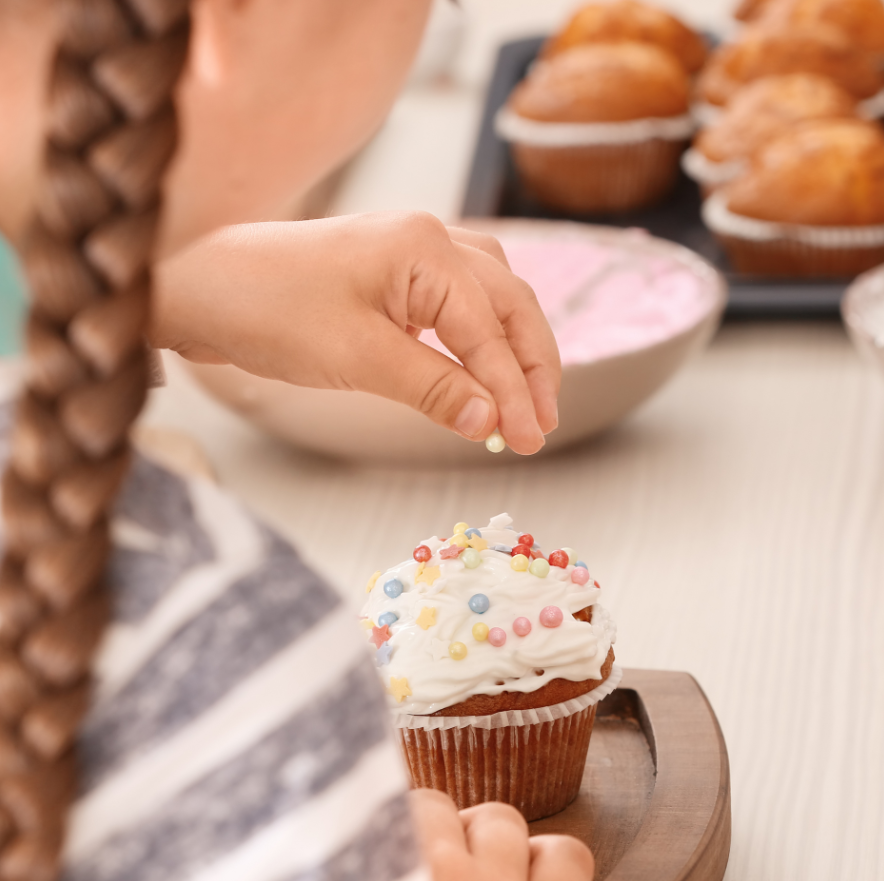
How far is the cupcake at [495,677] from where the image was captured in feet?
2.36

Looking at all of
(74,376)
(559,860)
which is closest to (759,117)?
(559,860)

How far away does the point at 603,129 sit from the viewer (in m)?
1.85

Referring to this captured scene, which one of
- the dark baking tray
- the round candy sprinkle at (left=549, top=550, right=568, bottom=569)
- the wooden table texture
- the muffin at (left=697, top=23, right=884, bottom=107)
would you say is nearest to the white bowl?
the wooden table texture

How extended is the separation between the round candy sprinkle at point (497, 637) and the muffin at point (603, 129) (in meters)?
1.26

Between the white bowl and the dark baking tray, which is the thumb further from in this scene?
the dark baking tray

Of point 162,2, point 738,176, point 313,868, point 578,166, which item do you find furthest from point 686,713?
point 578,166

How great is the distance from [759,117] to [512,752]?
1238 millimetres

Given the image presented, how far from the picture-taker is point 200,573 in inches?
14.2

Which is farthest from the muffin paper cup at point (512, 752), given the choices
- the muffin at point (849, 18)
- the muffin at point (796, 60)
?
the muffin at point (849, 18)

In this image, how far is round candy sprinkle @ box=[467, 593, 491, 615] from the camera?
0.73 m

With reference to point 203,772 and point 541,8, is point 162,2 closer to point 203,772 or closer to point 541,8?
point 203,772

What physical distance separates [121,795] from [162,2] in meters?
0.23

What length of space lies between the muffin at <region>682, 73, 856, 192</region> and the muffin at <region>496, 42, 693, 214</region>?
0.41ft

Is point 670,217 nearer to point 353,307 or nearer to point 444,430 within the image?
point 444,430
